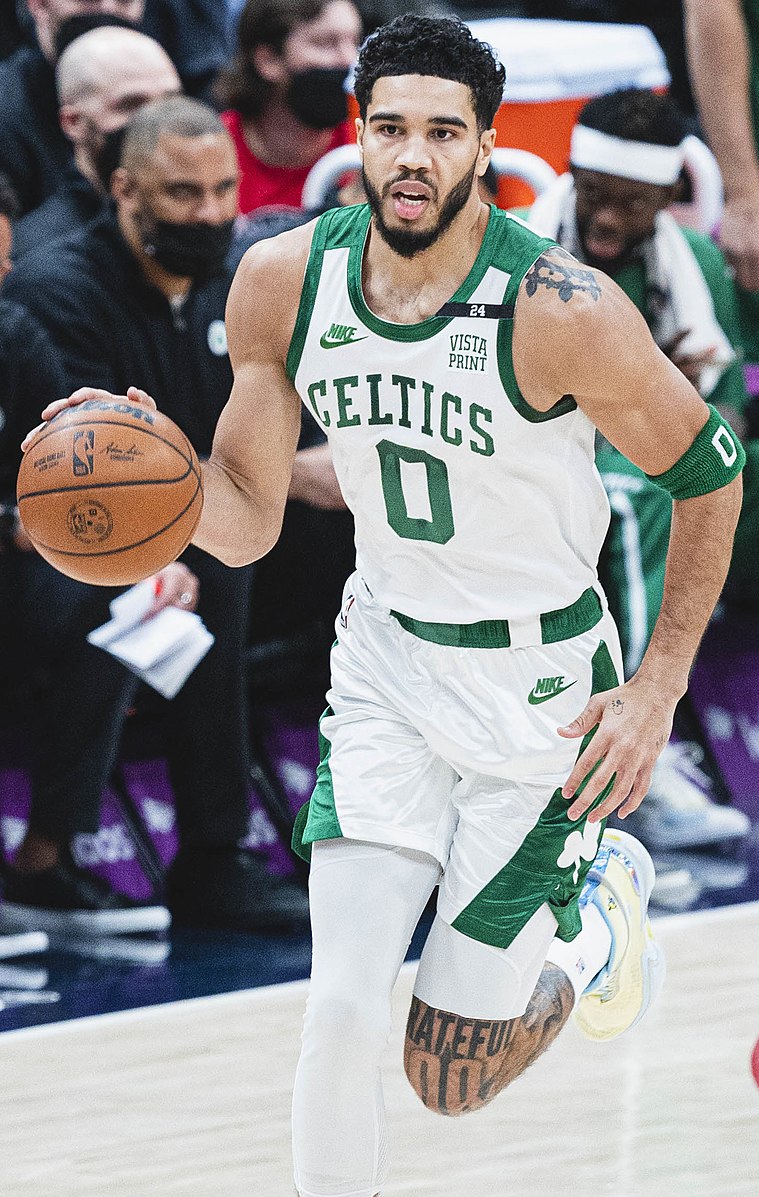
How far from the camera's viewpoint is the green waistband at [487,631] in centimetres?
342

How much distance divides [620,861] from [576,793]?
722 mm

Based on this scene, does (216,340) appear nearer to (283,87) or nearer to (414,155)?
(283,87)

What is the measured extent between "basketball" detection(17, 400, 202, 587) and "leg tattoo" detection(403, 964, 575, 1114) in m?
0.93

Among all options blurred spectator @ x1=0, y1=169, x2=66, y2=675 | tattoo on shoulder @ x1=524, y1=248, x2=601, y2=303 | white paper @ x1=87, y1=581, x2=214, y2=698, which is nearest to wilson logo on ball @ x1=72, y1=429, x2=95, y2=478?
tattoo on shoulder @ x1=524, y1=248, x2=601, y2=303

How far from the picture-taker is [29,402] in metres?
5.41

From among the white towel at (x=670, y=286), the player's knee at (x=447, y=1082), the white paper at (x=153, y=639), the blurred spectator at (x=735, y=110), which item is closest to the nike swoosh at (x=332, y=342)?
the player's knee at (x=447, y=1082)

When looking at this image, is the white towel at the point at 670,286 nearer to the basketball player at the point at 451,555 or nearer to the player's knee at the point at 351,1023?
the basketball player at the point at 451,555

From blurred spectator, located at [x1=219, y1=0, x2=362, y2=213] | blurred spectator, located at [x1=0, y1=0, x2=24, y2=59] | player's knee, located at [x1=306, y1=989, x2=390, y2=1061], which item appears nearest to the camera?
player's knee, located at [x1=306, y1=989, x2=390, y2=1061]

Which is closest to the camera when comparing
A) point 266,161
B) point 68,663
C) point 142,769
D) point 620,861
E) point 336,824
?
point 336,824

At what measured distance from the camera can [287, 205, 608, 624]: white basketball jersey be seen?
3246 mm

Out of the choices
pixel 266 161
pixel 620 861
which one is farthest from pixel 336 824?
pixel 266 161

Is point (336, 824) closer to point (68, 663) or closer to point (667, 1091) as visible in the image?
point (667, 1091)

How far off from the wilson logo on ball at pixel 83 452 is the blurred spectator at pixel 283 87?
3762 mm

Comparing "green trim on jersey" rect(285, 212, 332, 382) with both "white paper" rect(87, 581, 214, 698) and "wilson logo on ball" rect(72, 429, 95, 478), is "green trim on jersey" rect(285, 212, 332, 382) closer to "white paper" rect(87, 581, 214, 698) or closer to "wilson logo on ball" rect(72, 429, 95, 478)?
"wilson logo on ball" rect(72, 429, 95, 478)
